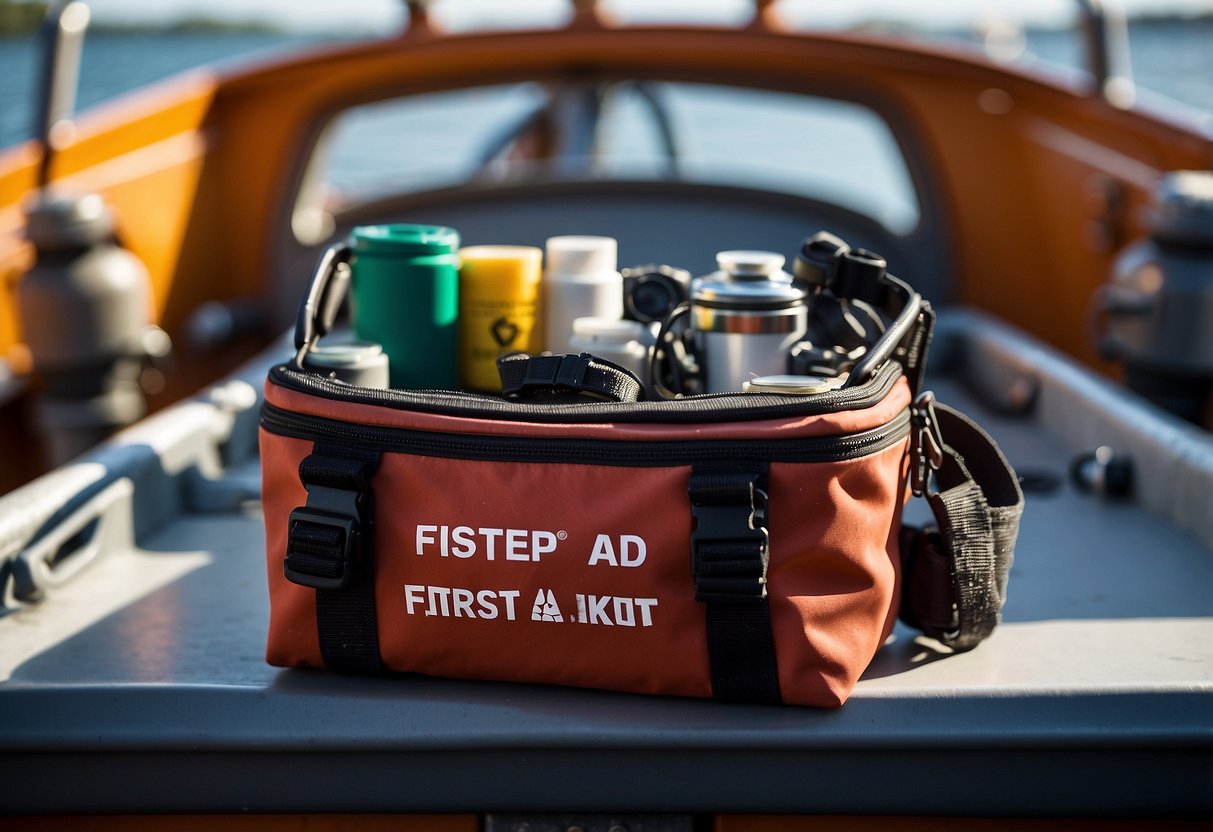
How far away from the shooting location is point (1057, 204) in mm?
2607

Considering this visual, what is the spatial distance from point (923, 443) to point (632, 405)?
11.1 inches

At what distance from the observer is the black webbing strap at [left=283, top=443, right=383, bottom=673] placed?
99 centimetres

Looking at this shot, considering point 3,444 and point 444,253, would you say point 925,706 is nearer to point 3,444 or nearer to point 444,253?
point 444,253

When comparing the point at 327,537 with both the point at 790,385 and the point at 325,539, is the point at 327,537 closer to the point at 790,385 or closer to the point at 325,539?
the point at 325,539

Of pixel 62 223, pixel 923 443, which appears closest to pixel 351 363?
pixel 923 443

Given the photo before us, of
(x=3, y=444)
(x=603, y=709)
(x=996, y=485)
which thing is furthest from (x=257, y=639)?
(x=3, y=444)

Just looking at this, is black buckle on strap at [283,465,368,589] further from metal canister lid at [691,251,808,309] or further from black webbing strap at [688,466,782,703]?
metal canister lid at [691,251,808,309]

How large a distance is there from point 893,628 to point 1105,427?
2.53ft

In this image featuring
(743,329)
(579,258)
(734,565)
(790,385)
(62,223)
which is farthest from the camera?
(62,223)

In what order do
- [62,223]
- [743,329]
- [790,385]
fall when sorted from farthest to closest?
[62,223] → [743,329] → [790,385]

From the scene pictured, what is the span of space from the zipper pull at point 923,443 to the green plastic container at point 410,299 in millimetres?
470

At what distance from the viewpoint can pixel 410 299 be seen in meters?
1.21

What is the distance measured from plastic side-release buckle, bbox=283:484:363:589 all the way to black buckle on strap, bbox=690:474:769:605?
0.92 ft

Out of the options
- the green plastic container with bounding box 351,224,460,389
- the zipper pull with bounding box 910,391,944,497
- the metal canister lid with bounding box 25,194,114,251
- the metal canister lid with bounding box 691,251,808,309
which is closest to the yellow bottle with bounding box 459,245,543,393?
the green plastic container with bounding box 351,224,460,389
